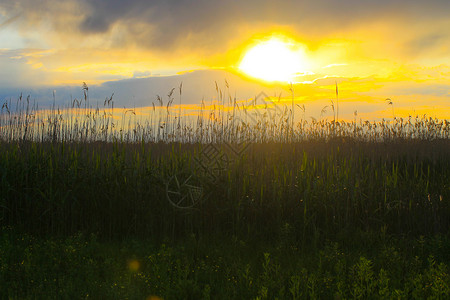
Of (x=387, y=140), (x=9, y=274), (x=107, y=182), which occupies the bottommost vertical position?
(x=9, y=274)

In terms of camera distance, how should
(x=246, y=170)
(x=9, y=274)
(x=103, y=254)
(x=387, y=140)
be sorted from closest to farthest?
(x=9, y=274), (x=103, y=254), (x=246, y=170), (x=387, y=140)

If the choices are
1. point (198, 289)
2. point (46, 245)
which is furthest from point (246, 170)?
point (46, 245)

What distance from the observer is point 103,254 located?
4523 mm

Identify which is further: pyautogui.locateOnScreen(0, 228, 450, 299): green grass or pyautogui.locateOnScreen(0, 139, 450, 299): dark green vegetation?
pyautogui.locateOnScreen(0, 139, 450, 299): dark green vegetation

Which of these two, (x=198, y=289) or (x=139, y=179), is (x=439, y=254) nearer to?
(x=198, y=289)

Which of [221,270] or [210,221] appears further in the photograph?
[210,221]

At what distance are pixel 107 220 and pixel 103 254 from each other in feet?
3.70

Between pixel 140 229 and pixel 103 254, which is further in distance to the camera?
pixel 140 229

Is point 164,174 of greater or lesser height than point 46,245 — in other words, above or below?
above

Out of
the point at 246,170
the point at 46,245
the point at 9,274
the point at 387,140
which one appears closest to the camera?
the point at 9,274

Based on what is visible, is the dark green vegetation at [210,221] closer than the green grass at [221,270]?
No

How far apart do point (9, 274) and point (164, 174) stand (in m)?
2.52

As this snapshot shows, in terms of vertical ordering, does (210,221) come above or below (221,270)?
above

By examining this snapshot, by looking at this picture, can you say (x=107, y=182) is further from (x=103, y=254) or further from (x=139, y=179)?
(x=103, y=254)
